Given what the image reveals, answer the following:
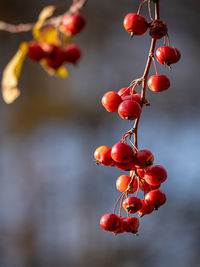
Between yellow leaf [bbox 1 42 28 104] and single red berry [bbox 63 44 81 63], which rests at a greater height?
single red berry [bbox 63 44 81 63]

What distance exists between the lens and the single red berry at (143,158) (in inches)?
33.9

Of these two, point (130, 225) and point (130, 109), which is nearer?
point (130, 109)

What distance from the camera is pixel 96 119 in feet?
16.2

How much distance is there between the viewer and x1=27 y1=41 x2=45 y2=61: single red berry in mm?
884

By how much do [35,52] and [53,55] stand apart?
4 centimetres

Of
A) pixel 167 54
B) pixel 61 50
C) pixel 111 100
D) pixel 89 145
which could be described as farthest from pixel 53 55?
pixel 89 145

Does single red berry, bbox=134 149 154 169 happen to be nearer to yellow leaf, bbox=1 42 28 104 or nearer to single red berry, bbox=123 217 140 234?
single red berry, bbox=123 217 140 234

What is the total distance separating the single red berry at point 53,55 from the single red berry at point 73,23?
6cm

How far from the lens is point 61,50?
0.93 meters

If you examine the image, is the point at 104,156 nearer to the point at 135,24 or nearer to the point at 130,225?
the point at 130,225

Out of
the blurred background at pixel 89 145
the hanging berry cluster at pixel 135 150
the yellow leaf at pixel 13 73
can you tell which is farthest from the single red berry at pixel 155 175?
the blurred background at pixel 89 145

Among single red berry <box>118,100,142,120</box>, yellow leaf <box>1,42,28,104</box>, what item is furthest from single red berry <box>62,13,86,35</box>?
single red berry <box>118,100,142,120</box>

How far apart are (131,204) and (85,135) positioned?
4.03 meters

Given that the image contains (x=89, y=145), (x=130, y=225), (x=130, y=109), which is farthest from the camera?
(x=89, y=145)
